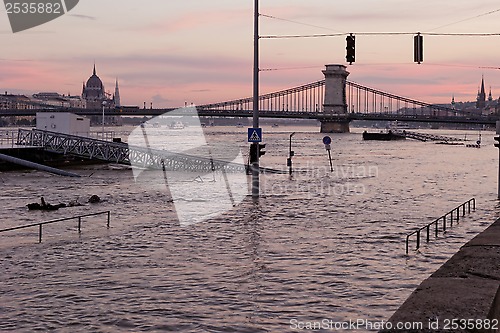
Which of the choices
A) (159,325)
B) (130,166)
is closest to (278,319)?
(159,325)

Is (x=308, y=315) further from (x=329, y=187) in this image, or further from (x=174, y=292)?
(x=329, y=187)

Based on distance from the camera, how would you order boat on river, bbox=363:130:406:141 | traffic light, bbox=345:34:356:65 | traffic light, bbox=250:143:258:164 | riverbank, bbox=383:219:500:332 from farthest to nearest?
boat on river, bbox=363:130:406:141
traffic light, bbox=250:143:258:164
traffic light, bbox=345:34:356:65
riverbank, bbox=383:219:500:332

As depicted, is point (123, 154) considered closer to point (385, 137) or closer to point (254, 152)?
point (254, 152)

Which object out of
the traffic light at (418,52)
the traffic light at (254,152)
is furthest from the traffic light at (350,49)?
the traffic light at (254,152)

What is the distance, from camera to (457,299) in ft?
24.3

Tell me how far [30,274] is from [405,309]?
11096mm

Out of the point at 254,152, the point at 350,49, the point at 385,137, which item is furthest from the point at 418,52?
the point at 385,137

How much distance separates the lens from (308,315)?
1259cm

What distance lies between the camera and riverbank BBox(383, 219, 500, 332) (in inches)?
261

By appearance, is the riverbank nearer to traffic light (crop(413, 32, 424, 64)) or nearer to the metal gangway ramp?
traffic light (crop(413, 32, 424, 64))

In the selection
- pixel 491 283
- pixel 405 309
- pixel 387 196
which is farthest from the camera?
pixel 387 196

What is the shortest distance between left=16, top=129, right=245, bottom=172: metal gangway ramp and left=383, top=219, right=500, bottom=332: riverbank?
4124 centimetres

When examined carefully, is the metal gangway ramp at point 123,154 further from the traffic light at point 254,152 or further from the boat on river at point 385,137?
the boat on river at point 385,137

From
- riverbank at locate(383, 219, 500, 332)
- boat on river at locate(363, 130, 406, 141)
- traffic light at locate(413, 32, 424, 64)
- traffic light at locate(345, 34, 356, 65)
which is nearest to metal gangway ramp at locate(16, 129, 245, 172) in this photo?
traffic light at locate(345, 34, 356, 65)
